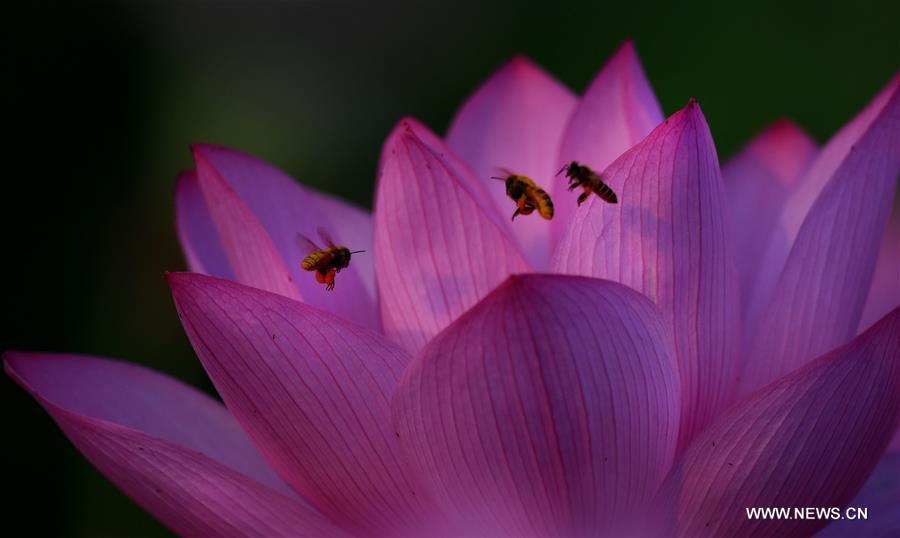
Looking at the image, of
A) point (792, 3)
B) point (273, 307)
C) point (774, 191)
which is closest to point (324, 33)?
point (792, 3)

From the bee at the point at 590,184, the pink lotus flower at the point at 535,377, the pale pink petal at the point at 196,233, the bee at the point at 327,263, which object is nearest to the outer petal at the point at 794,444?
the pink lotus flower at the point at 535,377

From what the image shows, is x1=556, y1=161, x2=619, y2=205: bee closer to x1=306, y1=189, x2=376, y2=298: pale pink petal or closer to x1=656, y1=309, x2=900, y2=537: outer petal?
x1=656, y1=309, x2=900, y2=537: outer petal

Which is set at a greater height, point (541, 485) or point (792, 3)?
point (792, 3)

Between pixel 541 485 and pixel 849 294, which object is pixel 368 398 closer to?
pixel 541 485

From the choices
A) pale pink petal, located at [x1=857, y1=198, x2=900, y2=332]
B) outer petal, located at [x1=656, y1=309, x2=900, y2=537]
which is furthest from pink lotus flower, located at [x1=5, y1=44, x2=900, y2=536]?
pale pink petal, located at [x1=857, y1=198, x2=900, y2=332]

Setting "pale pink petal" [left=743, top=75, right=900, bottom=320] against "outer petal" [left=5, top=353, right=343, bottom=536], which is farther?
"pale pink petal" [left=743, top=75, right=900, bottom=320]
